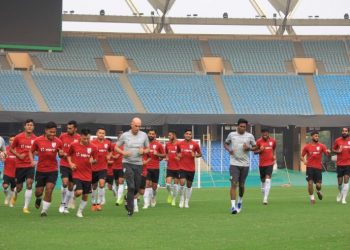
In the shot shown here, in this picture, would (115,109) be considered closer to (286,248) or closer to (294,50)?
(294,50)

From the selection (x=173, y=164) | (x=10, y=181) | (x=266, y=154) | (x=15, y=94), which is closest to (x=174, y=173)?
(x=173, y=164)

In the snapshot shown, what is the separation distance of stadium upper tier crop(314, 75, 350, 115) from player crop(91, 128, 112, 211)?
36761 millimetres

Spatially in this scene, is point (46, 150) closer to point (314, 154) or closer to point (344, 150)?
point (314, 154)

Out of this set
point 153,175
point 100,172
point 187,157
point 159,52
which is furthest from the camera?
point 159,52

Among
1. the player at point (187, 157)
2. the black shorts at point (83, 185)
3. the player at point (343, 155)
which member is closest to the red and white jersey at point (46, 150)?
the black shorts at point (83, 185)

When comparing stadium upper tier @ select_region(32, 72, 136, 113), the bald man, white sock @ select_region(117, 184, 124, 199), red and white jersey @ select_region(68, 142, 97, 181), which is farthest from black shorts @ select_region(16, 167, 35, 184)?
stadium upper tier @ select_region(32, 72, 136, 113)

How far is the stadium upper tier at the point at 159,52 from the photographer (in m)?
64.1

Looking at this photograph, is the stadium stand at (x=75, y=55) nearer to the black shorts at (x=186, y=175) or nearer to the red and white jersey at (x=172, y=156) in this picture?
the red and white jersey at (x=172, y=156)

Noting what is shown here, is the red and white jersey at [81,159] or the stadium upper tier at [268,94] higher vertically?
the stadium upper tier at [268,94]

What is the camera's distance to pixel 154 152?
2398 centimetres

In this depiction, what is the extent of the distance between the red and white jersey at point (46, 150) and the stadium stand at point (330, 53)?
46805 millimetres

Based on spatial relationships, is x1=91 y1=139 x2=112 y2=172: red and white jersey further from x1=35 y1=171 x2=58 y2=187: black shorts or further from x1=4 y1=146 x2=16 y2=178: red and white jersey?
x1=35 y1=171 x2=58 y2=187: black shorts

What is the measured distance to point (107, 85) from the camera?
60.1m

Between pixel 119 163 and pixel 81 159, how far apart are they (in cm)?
578
